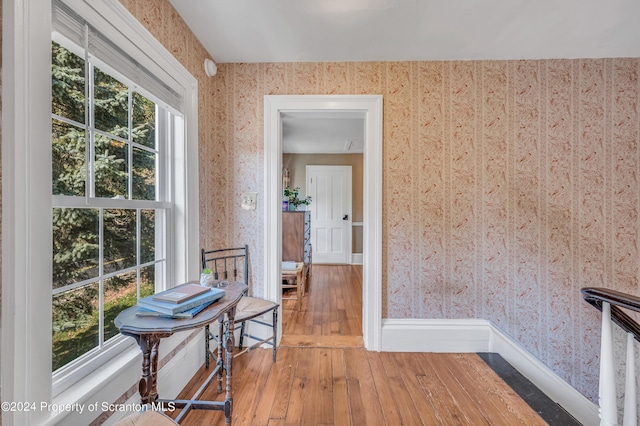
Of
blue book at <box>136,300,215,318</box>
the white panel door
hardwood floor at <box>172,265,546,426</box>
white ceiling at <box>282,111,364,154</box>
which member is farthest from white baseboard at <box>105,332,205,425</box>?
the white panel door

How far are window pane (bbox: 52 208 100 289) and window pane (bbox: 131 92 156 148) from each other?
21.8 inches

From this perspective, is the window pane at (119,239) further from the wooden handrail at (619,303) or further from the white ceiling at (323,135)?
the wooden handrail at (619,303)

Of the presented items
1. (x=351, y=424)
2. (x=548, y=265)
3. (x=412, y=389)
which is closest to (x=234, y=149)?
(x=351, y=424)

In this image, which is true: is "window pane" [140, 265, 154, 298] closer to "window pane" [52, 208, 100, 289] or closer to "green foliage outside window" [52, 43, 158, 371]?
"green foliage outside window" [52, 43, 158, 371]

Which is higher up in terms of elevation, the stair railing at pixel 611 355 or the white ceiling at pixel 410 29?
the white ceiling at pixel 410 29

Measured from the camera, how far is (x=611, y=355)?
38.5 inches

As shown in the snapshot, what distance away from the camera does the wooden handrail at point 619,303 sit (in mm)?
890

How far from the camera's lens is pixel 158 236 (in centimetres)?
164

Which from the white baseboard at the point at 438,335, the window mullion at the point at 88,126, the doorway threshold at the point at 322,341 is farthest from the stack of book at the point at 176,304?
the white baseboard at the point at 438,335

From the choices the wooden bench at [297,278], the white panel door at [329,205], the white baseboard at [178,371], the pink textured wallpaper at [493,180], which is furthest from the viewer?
the white panel door at [329,205]

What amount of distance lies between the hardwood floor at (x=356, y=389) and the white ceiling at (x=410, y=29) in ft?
8.07

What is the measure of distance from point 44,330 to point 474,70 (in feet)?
9.94

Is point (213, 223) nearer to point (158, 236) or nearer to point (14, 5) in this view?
point (158, 236)

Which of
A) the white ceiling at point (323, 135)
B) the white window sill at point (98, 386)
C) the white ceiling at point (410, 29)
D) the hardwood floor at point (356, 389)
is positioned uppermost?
the white ceiling at point (410, 29)
